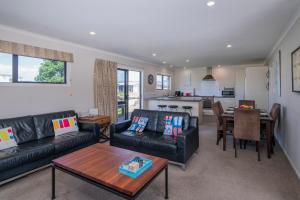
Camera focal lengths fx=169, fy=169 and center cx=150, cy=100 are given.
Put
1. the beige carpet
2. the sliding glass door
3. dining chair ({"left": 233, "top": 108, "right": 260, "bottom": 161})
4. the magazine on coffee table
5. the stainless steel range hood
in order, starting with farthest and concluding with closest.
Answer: the stainless steel range hood
the sliding glass door
dining chair ({"left": 233, "top": 108, "right": 260, "bottom": 161})
the beige carpet
the magazine on coffee table

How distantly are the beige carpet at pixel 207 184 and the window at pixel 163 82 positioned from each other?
18.4 feet

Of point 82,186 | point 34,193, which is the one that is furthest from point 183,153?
point 34,193

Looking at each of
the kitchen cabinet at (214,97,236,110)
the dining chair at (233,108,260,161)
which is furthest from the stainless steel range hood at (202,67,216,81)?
the dining chair at (233,108,260,161)

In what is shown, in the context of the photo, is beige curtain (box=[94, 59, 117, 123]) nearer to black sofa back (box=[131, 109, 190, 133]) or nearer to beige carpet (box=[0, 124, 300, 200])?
black sofa back (box=[131, 109, 190, 133])

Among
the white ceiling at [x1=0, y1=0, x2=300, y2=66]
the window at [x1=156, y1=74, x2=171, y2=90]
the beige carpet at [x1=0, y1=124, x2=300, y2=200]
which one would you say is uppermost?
the white ceiling at [x1=0, y1=0, x2=300, y2=66]

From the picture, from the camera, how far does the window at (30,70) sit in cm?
323

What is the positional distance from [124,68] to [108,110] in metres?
1.69

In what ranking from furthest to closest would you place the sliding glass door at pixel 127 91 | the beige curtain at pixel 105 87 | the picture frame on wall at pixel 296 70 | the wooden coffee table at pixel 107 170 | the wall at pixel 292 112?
the sliding glass door at pixel 127 91 < the beige curtain at pixel 105 87 < the wall at pixel 292 112 < the picture frame on wall at pixel 296 70 < the wooden coffee table at pixel 107 170

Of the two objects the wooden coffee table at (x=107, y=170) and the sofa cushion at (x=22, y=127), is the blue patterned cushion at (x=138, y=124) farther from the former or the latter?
the sofa cushion at (x=22, y=127)

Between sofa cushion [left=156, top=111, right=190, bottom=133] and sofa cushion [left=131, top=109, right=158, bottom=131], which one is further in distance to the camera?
sofa cushion [left=131, top=109, right=158, bottom=131]

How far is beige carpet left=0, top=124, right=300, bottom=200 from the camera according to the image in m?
2.15

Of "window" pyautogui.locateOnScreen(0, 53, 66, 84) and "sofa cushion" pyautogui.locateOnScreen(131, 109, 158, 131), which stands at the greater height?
"window" pyautogui.locateOnScreen(0, 53, 66, 84)

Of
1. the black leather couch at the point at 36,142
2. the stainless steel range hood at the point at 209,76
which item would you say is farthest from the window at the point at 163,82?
the black leather couch at the point at 36,142

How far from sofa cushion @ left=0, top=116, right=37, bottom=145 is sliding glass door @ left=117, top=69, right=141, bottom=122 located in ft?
9.48
